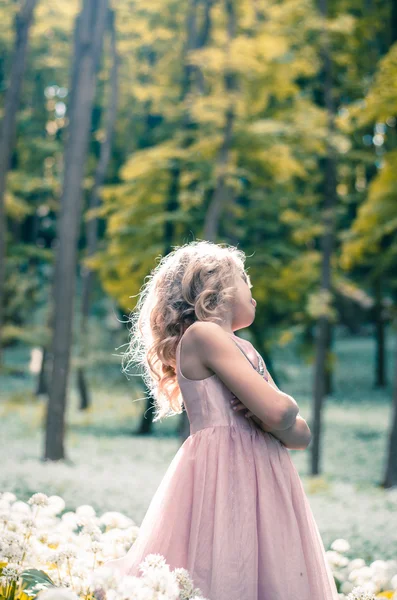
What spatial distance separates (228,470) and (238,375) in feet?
1.24

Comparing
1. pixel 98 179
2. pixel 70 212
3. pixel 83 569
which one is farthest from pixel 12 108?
pixel 98 179

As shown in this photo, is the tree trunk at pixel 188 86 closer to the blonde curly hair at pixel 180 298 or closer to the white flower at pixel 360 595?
the blonde curly hair at pixel 180 298

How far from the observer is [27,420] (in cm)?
1967

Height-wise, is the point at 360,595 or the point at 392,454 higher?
the point at 360,595

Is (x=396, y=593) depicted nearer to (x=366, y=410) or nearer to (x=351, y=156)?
(x=351, y=156)

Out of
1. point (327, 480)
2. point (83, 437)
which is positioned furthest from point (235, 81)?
point (83, 437)

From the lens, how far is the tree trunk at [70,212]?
1041cm

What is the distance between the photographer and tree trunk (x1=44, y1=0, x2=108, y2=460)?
34.2 feet

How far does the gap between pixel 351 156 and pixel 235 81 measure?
4.08 m

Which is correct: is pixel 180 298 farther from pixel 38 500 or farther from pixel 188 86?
pixel 188 86

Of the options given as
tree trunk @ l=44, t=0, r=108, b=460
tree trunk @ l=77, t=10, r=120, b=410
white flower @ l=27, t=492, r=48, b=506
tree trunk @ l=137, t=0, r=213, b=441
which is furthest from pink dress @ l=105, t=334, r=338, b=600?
tree trunk @ l=77, t=10, r=120, b=410

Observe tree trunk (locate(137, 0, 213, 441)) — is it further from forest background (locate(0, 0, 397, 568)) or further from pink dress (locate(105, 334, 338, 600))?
pink dress (locate(105, 334, 338, 600))

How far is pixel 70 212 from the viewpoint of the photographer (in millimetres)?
10578

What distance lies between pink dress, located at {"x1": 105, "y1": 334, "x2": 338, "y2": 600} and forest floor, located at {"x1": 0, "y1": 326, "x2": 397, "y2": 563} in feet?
10.7
